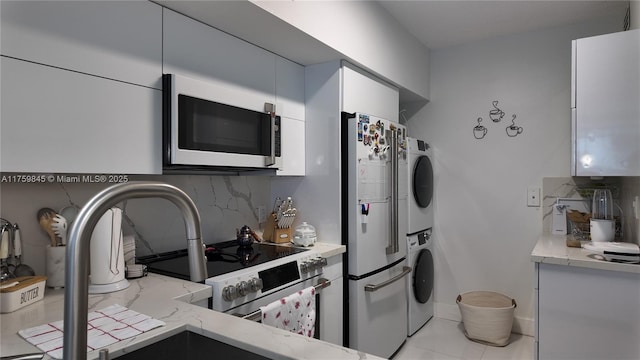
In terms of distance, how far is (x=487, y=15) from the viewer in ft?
9.31

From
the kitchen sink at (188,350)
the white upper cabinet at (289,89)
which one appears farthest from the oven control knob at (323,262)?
the kitchen sink at (188,350)

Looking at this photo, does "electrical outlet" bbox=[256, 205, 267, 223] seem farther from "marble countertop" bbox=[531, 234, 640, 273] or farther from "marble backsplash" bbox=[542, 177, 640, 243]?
"marble backsplash" bbox=[542, 177, 640, 243]

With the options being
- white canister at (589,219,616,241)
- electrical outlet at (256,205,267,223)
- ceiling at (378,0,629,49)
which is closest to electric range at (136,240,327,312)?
electrical outlet at (256,205,267,223)

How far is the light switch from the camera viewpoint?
3.20 meters

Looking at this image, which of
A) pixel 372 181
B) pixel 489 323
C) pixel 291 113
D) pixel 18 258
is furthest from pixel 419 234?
pixel 18 258

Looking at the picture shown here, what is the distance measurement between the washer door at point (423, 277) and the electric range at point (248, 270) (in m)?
1.31

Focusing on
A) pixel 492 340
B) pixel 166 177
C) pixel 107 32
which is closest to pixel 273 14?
pixel 107 32

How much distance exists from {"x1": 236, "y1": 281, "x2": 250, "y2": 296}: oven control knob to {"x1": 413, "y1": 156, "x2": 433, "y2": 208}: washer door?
1.83 meters

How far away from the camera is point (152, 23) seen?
1.59m

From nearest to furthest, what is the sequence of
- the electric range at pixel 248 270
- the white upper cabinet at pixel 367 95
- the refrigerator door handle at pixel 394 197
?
the electric range at pixel 248 270 < the white upper cabinet at pixel 367 95 < the refrigerator door handle at pixel 394 197

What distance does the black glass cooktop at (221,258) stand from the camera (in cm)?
173

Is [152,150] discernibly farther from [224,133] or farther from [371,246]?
[371,246]

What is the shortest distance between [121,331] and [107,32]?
1.07 meters

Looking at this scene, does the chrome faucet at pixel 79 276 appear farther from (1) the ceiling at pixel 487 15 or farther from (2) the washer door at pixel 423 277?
(2) the washer door at pixel 423 277
